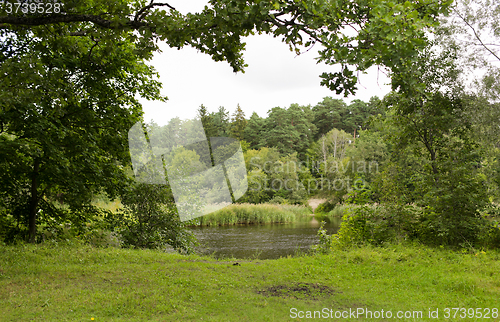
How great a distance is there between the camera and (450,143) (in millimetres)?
10023

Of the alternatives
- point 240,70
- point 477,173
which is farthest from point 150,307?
point 477,173

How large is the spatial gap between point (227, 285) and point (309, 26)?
4.31 meters

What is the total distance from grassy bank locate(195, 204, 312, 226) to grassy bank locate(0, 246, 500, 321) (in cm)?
1473

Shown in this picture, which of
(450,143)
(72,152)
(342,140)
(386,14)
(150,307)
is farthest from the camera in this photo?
(342,140)

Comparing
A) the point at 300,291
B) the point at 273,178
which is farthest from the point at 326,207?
the point at 300,291

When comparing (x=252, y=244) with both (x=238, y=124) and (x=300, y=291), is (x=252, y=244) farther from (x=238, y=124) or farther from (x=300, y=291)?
(x=238, y=124)

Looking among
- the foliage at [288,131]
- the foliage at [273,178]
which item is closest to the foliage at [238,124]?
the foliage at [288,131]

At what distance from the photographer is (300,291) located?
210 inches

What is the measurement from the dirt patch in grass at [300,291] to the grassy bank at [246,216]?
16354mm

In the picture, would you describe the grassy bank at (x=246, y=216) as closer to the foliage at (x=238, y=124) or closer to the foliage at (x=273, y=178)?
the foliage at (x=273, y=178)

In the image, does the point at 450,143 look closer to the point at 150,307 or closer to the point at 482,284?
the point at 482,284

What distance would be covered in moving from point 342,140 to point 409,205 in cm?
4498

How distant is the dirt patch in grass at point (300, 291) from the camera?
5.08m

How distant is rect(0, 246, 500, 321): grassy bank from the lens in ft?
13.8
